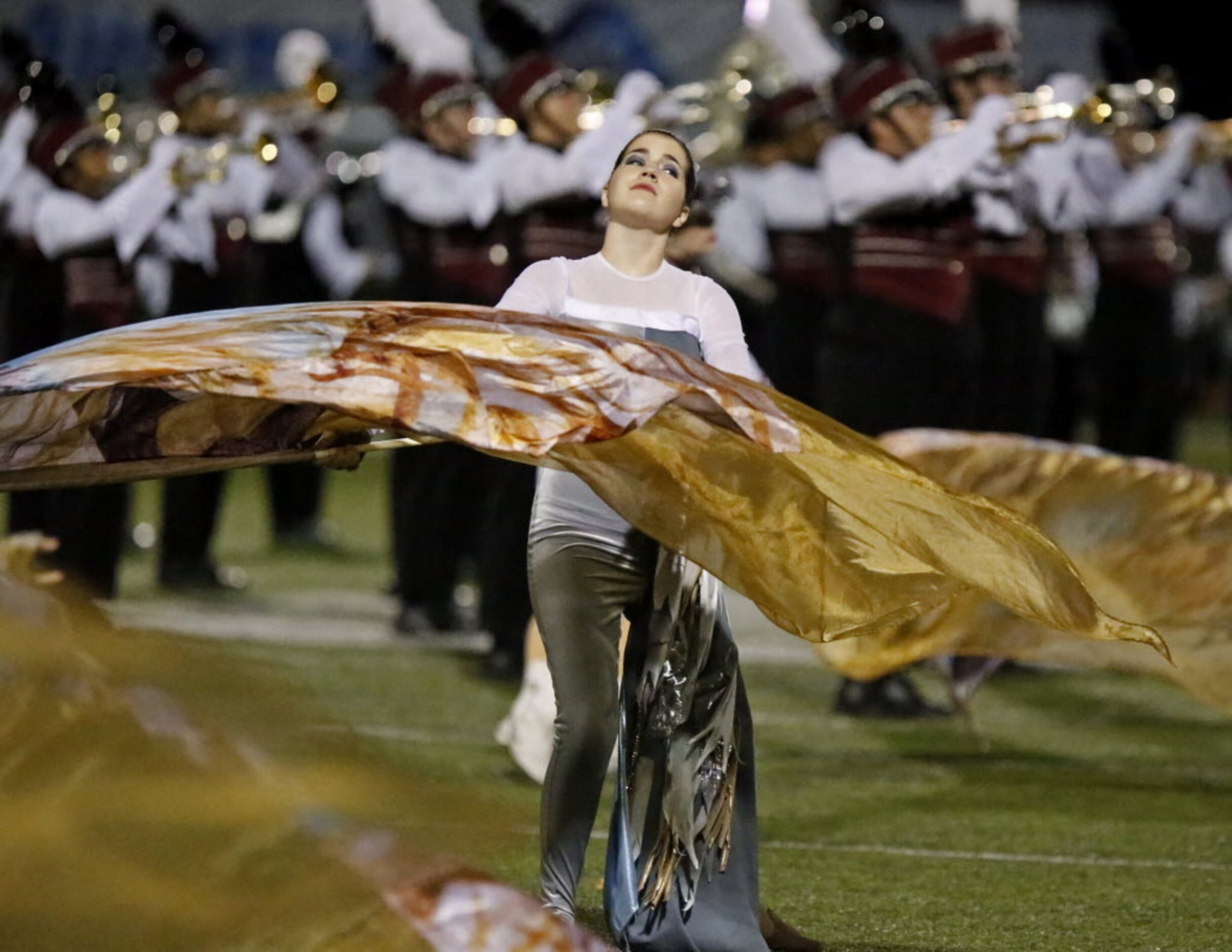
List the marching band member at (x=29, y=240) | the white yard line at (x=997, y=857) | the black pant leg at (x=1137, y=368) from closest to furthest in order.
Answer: the white yard line at (x=997, y=857)
the marching band member at (x=29, y=240)
the black pant leg at (x=1137, y=368)

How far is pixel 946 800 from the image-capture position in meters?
6.20

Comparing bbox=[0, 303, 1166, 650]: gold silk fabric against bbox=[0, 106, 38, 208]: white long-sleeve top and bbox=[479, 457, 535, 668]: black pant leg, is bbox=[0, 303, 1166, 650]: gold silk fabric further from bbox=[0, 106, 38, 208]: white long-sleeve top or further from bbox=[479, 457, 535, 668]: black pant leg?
bbox=[0, 106, 38, 208]: white long-sleeve top

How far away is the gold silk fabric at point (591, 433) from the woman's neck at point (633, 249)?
0.38 meters

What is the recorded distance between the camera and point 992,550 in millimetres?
4207

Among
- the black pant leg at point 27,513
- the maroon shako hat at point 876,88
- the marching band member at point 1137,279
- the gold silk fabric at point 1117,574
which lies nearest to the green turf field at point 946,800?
the gold silk fabric at point 1117,574

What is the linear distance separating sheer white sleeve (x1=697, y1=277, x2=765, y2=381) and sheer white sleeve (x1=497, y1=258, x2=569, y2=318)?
274 mm

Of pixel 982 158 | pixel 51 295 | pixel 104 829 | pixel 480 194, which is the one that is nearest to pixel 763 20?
pixel 480 194

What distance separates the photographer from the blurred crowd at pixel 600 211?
7641mm

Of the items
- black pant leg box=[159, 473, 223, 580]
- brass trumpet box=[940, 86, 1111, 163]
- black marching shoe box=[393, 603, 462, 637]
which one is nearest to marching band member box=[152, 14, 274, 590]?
black pant leg box=[159, 473, 223, 580]

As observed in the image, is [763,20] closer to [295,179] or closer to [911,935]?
[295,179]

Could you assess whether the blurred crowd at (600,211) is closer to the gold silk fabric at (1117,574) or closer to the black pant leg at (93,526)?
the black pant leg at (93,526)

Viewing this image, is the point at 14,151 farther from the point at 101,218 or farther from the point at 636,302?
the point at 636,302

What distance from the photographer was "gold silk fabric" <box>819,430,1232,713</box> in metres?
6.16

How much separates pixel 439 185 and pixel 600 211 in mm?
2756
